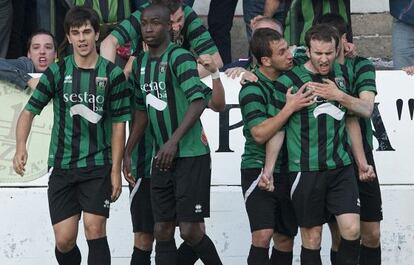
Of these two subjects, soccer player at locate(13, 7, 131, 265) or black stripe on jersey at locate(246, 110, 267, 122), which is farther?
black stripe on jersey at locate(246, 110, 267, 122)

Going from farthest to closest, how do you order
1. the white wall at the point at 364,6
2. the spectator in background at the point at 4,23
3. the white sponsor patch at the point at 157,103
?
the white wall at the point at 364,6, the spectator in background at the point at 4,23, the white sponsor patch at the point at 157,103

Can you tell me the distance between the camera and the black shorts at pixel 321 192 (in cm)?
891

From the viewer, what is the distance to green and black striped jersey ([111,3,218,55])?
9656 millimetres

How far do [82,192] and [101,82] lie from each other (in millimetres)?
729

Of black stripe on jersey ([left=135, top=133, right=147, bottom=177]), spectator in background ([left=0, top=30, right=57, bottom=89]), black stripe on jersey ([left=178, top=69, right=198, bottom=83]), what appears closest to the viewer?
black stripe on jersey ([left=178, top=69, right=198, bottom=83])

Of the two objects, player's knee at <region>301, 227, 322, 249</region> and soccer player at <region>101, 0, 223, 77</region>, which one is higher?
soccer player at <region>101, 0, 223, 77</region>

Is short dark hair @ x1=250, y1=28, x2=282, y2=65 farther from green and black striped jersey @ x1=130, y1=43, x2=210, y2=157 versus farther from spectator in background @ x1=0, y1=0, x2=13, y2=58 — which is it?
spectator in background @ x1=0, y1=0, x2=13, y2=58

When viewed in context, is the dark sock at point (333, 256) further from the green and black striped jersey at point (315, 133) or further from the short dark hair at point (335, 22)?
the short dark hair at point (335, 22)

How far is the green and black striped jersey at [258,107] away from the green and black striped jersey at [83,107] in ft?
2.55

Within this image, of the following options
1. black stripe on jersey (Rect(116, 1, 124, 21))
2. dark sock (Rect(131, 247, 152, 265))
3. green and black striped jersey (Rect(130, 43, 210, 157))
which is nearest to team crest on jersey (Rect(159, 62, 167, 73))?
green and black striped jersey (Rect(130, 43, 210, 157))

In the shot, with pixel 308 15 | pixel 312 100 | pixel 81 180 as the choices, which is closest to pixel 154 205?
pixel 81 180

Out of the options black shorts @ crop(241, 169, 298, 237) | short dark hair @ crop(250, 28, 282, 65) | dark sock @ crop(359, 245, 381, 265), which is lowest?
dark sock @ crop(359, 245, 381, 265)

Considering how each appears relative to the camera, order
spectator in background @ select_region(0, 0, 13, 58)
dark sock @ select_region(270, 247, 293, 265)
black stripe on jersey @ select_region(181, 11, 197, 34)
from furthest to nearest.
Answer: spectator in background @ select_region(0, 0, 13, 58)
black stripe on jersey @ select_region(181, 11, 197, 34)
dark sock @ select_region(270, 247, 293, 265)

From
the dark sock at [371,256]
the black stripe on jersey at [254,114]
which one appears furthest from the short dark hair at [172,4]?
the dark sock at [371,256]
